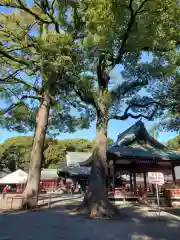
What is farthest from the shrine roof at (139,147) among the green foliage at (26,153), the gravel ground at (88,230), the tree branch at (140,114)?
the green foliage at (26,153)

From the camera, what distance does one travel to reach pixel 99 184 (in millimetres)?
12367

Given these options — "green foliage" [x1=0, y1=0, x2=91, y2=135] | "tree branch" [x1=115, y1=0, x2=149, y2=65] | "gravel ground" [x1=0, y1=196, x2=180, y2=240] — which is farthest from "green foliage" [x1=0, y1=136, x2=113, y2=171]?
"gravel ground" [x1=0, y1=196, x2=180, y2=240]

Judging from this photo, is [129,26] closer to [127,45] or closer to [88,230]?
[127,45]

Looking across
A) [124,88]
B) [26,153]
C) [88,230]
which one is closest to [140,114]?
[124,88]

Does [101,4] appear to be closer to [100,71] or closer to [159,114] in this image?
[100,71]

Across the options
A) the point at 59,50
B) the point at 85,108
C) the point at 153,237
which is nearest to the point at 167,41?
the point at 59,50

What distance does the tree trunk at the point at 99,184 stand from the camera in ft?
37.3

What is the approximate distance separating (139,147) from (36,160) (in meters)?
8.22

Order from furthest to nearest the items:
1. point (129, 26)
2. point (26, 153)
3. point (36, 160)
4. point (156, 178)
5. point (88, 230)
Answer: point (26, 153), point (36, 160), point (129, 26), point (156, 178), point (88, 230)

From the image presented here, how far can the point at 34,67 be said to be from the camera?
15188 millimetres

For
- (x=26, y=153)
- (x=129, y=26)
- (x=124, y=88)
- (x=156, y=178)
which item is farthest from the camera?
(x=26, y=153)

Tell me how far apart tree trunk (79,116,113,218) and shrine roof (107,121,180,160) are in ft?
11.4

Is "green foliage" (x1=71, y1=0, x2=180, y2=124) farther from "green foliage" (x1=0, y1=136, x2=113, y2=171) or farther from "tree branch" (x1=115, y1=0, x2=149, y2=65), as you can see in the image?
"green foliage" (x1=0, y1=136, x2=113, y2=171)

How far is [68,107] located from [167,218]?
33.8ft
